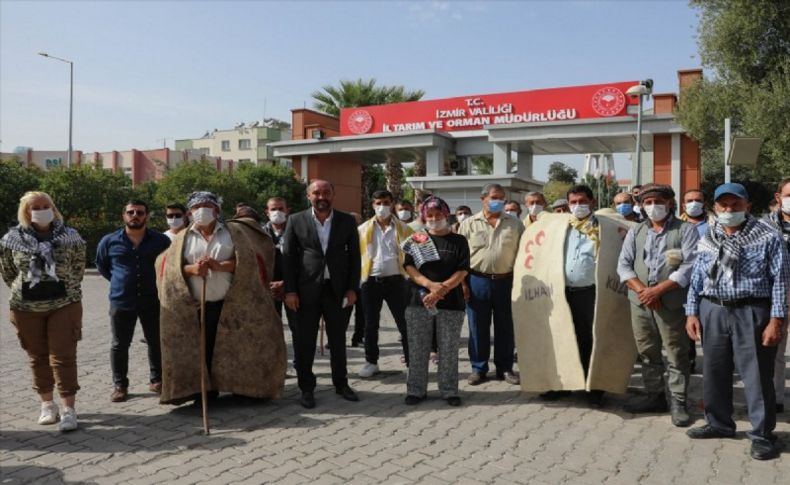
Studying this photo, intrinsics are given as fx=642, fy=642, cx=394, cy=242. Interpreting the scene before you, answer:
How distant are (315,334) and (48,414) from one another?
228 cm

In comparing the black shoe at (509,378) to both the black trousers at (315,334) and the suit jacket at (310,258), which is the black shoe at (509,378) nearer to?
the black trousers at (315,334)

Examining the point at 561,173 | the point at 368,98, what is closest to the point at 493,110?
the point at 368,98

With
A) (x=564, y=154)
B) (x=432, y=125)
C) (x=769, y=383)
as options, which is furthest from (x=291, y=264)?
(x=564, y=154)

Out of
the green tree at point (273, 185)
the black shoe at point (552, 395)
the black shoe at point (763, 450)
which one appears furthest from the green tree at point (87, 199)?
the black shoe at point (763, 450)

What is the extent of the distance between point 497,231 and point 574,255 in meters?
1.01

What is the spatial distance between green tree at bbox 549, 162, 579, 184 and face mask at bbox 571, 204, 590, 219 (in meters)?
55.7

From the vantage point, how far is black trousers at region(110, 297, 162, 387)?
604cm

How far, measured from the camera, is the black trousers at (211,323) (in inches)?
223

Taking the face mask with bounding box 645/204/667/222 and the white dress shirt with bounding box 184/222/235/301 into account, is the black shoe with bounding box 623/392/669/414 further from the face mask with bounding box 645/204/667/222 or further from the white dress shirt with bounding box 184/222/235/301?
the white dress shirt with bounding box 184/222/235/301

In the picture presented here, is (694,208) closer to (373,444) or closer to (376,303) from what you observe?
(376,303)

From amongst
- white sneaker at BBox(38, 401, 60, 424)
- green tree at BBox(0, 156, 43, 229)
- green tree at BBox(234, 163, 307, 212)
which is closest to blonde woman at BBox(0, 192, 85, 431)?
white sneaker at BBox(38, 401, 60, 424)

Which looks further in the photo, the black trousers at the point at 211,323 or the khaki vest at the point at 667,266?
the black trousers at the point at 211,323

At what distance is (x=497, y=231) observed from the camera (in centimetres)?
664

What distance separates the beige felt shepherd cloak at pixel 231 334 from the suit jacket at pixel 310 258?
29 centimetres
